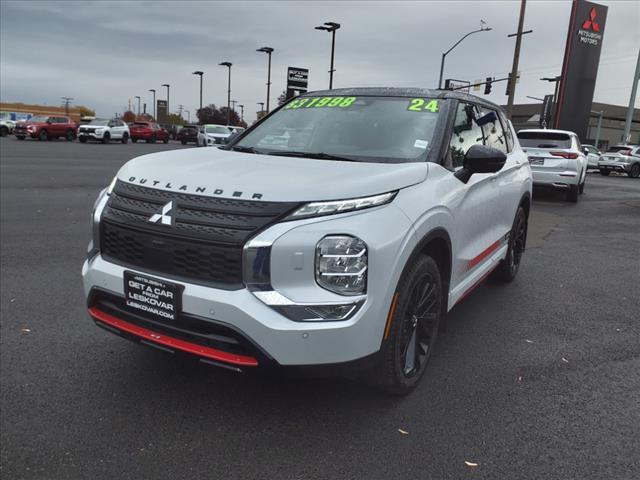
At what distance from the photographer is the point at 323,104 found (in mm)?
4113

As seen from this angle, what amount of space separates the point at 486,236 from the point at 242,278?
2.44 meters

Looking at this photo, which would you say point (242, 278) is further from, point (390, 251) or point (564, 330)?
point (564, 330)

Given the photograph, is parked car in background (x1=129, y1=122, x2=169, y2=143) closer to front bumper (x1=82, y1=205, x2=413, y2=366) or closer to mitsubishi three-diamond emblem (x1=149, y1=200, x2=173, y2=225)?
mitsubishi three-diamond emblem (x1=149, y1=200, x2=173, y2=225)

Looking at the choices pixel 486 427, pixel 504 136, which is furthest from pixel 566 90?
pixel 486 427

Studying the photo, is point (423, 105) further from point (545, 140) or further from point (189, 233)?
point (545, 140)

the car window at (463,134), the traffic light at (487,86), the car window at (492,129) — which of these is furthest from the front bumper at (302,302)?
the traffic light at (487,86)

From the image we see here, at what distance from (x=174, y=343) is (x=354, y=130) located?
1932 millimetres

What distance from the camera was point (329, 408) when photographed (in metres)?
2.98

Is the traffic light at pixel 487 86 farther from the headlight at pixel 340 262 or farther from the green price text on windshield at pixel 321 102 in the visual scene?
the headlight at pixel 340 262

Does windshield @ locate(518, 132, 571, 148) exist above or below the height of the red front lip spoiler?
above

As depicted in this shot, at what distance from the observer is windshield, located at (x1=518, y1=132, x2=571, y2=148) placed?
12779 millimetres

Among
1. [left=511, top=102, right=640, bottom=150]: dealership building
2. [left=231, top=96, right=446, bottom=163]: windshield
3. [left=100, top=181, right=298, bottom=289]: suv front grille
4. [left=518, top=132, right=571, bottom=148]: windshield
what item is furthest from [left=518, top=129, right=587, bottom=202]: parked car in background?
[left=511, top=102, right=640, bottom=150]: dealership building

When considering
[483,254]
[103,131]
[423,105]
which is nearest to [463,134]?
[423,105]

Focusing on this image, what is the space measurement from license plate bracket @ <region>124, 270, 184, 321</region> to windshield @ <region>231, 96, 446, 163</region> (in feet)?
4.32
